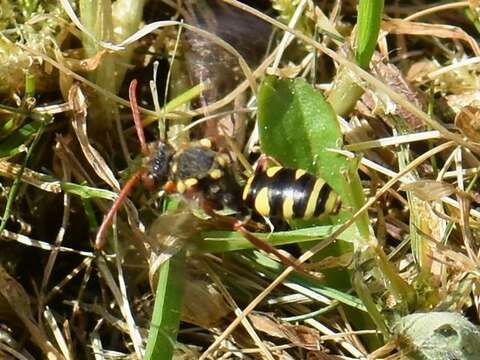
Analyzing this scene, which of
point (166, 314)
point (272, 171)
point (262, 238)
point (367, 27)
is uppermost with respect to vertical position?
point (367, 27)

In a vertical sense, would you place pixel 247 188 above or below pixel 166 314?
above

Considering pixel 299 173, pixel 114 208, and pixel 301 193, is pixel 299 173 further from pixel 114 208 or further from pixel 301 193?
pixel 114 208

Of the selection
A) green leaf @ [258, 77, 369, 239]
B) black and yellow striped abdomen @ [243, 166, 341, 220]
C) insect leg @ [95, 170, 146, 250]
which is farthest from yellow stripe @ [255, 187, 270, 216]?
insect leg @ [95, 170, 146, 250]

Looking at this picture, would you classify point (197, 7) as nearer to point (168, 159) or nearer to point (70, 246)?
point (168, 159)

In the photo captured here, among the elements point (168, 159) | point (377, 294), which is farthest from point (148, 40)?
point (377, 294)

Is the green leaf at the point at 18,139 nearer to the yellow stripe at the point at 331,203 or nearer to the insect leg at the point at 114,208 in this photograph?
the insect leg at the point at 114,208

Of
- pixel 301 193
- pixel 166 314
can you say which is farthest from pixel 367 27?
pixel 166 314

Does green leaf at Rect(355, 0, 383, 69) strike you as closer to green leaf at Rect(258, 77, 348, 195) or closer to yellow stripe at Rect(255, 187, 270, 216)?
green leaf at Rect(258, 77, 348, 195)

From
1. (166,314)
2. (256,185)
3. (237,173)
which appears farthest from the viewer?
(237,173)
